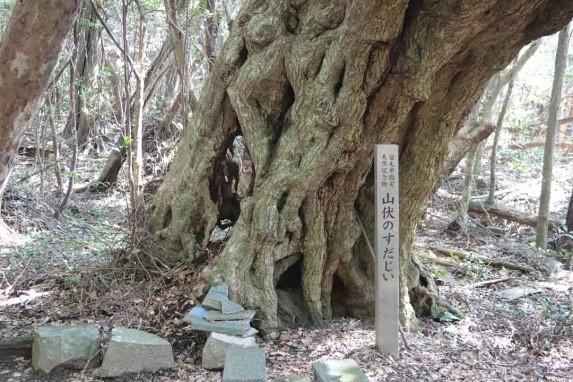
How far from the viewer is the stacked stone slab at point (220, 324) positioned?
3.25 m

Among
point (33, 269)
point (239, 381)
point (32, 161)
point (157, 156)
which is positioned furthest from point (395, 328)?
point (32, 161)

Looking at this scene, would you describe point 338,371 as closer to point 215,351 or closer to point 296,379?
point 296,379

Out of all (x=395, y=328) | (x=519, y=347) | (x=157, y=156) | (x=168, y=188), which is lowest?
(x=519, y=347)

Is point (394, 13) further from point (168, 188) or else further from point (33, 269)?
point (33, 269)

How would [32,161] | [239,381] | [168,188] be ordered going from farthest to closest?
[32,161], [168,188], [239,381]

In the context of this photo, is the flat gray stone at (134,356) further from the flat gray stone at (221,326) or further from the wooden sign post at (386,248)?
the wooden sign post at (386,248)

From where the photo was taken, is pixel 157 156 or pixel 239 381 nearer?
pixel 239 381

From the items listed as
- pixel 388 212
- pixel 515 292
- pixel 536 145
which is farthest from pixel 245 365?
pixel 536 145

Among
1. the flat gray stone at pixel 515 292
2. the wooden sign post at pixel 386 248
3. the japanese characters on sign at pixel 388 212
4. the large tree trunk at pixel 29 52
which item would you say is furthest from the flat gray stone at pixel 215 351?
the flat gray stone at pixel 515 292

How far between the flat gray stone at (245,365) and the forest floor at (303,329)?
7.1 inches

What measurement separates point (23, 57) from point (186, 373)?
2.32 meters

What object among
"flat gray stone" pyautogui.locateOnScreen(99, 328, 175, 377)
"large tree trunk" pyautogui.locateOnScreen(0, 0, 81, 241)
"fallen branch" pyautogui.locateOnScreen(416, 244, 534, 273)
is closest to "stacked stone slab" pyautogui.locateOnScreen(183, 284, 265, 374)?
"flat gray stone" pyautogui.locateOnScreen(99, 328, 175, 377)

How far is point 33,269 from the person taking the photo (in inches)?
192

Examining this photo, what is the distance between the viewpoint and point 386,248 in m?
3.51
